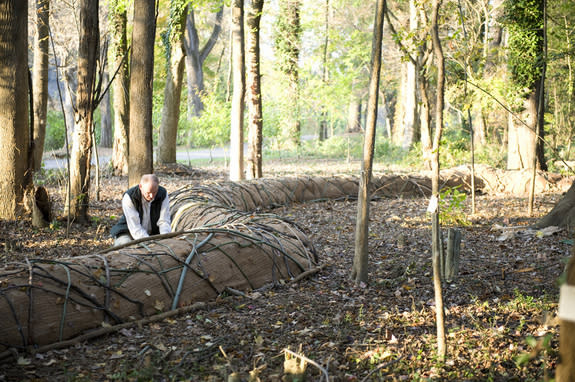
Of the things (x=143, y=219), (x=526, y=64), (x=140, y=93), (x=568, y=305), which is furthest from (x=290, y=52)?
(x=568, y=305)

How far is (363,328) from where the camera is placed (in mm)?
3861

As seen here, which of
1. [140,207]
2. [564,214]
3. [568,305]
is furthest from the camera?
[564,214]

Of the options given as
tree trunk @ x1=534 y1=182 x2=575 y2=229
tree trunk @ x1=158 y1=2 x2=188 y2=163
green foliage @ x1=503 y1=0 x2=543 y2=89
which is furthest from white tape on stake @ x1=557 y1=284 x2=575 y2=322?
tree trunk @ x1=158 y1=2 x2=188 y2=163

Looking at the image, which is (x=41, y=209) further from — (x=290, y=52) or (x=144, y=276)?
(x=290, y=52)

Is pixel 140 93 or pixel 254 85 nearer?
pixel 140 93

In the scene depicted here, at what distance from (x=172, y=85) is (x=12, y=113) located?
7.10m

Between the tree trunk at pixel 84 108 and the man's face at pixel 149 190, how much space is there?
2291mm

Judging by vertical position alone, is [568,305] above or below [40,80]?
below

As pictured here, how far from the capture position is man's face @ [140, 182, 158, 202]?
5496mm

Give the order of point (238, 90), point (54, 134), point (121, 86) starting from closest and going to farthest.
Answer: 1. point (238, 90)
2. point (121, 86)
3. point (54, 134)

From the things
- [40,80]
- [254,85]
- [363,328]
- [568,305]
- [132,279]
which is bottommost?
[363,328]

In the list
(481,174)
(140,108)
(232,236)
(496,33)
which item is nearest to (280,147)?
(496,33)

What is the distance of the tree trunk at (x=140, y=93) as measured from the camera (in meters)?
7.51

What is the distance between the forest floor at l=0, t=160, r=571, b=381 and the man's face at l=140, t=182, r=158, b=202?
1401 millimetres
